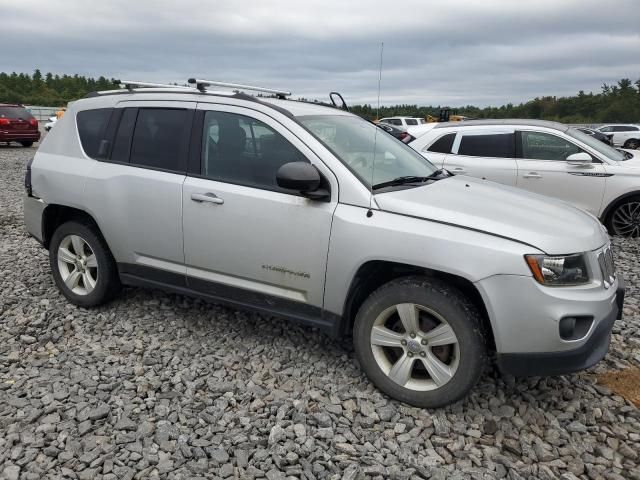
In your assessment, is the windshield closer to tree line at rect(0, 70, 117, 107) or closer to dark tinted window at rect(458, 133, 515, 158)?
dark tinted window at rect(458, 133, 515, 158)

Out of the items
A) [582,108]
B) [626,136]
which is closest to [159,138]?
[626,136]

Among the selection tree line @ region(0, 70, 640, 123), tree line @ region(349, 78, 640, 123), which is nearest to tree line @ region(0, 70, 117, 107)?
tree line @ region(0, 70, 640, 123)

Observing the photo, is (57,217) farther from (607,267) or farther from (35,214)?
(607,267)

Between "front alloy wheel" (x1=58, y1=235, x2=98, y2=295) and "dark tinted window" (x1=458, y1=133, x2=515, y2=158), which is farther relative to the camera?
"dark tinted window" (x1=458, y1=133, x2=515, y2=158)

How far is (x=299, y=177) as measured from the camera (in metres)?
3.03

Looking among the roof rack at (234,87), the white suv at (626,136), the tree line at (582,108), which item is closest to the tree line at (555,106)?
the tree line at (582,108)

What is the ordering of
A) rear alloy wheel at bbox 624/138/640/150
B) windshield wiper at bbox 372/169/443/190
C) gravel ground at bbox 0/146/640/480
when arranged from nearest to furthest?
gravel ground at bbox 0/146/640/480 < windshield wiper at bbox 372/169/443/190 < rear alloy wheel at bbox 624/138/640/150

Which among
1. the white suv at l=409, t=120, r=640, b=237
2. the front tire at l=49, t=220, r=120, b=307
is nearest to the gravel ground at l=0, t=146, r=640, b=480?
the front tire at l=49, t=220, r=120, b=307

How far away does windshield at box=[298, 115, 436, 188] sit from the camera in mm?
3344

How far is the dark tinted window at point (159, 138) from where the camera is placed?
3777mm

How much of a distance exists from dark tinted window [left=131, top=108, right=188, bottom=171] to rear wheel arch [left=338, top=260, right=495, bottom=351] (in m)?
1.59

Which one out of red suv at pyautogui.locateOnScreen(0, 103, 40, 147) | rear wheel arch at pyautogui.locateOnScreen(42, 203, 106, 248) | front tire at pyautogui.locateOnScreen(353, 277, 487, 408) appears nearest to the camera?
front tire at pyautogui.locateOnScreen(353, 277, 487, 408)

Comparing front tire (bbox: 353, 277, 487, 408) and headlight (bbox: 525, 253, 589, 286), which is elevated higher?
headlight (bbox: 525, 253, 589, 286)

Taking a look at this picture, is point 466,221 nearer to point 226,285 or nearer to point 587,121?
point 226,285
